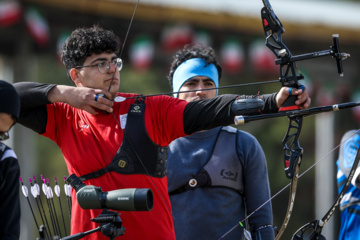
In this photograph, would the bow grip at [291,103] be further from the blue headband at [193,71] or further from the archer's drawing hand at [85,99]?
the blue headband at [193,71]

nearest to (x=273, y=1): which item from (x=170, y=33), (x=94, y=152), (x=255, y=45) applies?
(x=255, y=45)

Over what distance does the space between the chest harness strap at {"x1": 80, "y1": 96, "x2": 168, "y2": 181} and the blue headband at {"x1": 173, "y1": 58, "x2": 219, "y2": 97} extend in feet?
2.98

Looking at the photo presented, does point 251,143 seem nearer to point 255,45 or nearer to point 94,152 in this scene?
point 94,152

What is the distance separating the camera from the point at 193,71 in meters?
3.84

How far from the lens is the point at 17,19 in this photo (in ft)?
23.4

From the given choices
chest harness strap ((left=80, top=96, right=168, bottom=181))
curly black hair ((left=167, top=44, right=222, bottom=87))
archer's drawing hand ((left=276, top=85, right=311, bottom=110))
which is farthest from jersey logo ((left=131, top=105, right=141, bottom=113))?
curly black hair ((left=167, top=44, right=222, bottom=87))

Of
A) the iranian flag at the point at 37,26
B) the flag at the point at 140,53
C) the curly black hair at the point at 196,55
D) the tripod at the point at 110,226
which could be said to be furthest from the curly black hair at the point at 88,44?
the flag at the point at 140,53

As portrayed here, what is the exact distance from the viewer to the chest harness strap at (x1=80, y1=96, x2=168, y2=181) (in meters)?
2.90

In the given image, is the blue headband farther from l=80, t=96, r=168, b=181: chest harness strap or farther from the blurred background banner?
the blurred background banner

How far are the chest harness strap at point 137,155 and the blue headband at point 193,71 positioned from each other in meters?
0.91

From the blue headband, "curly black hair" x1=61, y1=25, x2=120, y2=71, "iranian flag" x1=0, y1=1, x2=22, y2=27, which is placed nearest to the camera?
"curly black hair" x1=61, y1=25, x2=120, y2=71

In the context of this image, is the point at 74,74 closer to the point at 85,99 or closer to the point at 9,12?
the point at 85,99

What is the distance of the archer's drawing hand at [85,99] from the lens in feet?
9.80

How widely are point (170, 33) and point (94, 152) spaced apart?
17.5ft
